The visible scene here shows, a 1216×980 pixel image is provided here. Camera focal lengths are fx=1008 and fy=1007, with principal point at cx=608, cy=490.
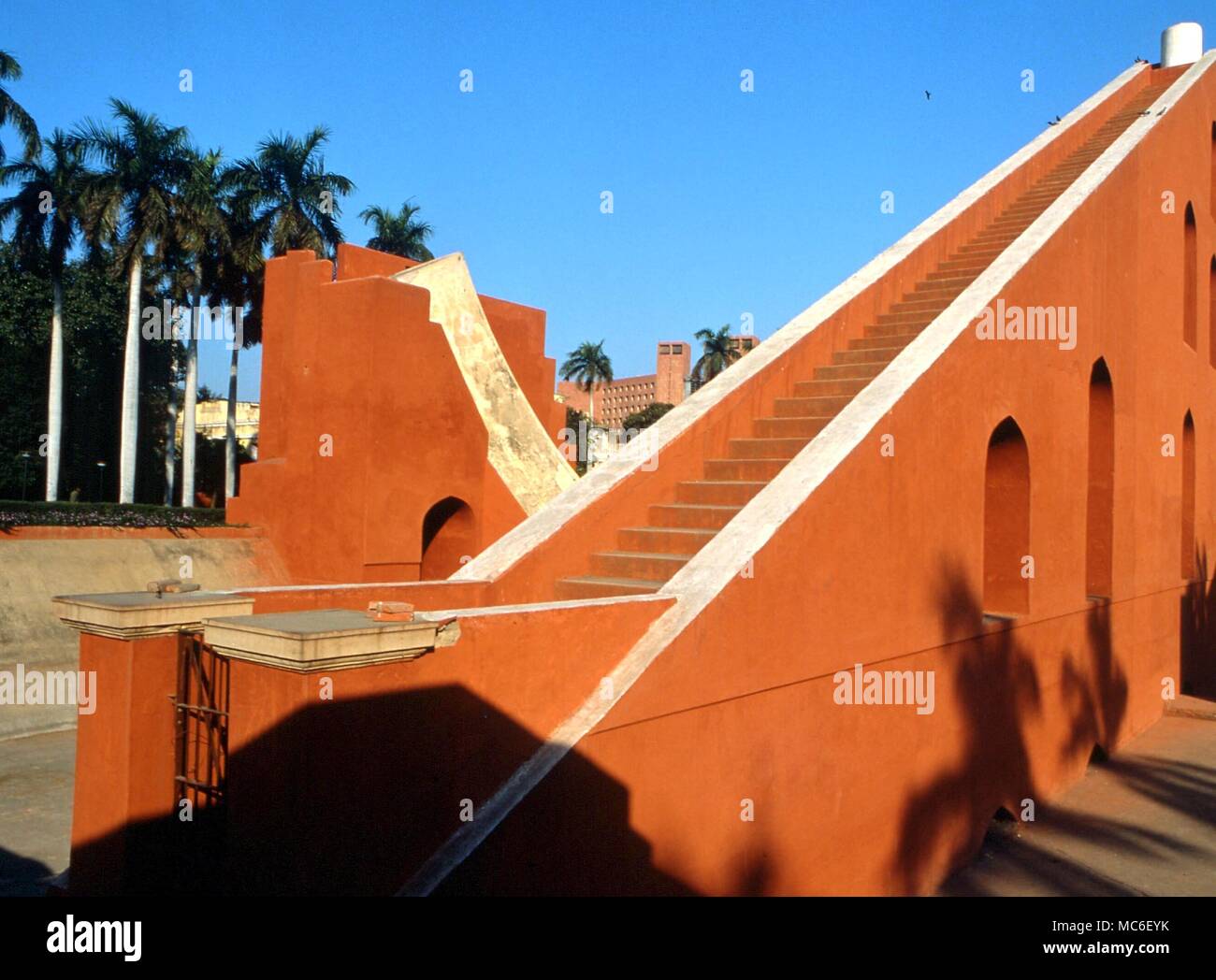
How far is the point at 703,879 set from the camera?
4438 millimetres

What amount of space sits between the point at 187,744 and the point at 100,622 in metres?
0.61

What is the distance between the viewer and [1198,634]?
12438 mm

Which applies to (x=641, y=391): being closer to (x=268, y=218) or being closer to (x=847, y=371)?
Answer: (x=268, y=218)

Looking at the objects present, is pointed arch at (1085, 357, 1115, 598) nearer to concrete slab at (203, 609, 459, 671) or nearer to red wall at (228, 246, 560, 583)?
red wall at (228, 246, 560, 583)

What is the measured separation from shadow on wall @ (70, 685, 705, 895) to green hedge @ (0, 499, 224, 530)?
30.5ft

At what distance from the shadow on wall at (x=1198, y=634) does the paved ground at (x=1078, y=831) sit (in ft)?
8.59

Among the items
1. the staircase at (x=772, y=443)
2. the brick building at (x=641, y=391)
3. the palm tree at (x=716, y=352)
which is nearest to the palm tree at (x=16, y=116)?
A: the staircase at (x=772, y=443)

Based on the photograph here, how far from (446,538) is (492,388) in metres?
2.20

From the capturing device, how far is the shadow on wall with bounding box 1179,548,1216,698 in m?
11.8

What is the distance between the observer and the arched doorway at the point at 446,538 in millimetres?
13117

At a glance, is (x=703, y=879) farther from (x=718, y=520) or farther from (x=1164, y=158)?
(x=1164, y=158)

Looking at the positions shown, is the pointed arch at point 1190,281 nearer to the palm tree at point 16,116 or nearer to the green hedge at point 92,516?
the green hedge at point 92,516

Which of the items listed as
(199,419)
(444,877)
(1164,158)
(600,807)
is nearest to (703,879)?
(600,807)

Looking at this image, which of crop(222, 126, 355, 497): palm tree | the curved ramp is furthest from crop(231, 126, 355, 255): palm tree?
the curved ramp
